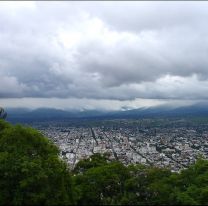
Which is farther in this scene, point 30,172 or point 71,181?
point 71,181

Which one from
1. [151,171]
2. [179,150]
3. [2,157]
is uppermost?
[2,157]

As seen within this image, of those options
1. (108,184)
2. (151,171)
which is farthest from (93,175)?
(151,171)

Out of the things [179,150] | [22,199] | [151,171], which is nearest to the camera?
[22,199]

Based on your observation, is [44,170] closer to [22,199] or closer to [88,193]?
[22,199]

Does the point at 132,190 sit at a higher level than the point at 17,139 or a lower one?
lower

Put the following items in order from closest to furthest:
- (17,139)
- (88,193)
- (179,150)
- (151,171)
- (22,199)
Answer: (22,199) < (17,139) < (88,193) < (151,171) < (179,150)

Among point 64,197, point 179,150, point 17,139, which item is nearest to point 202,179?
point 64,197

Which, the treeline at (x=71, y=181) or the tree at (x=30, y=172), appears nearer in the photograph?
the tree at (x=30, y=172)

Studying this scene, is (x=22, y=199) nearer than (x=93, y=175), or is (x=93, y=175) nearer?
(x=22, y=199)
